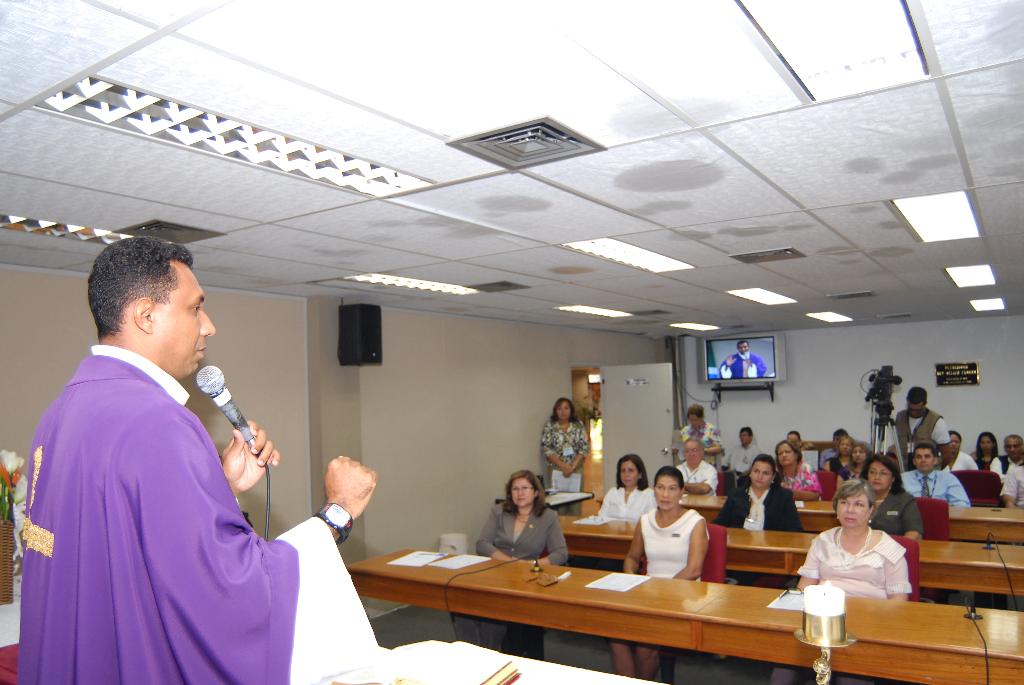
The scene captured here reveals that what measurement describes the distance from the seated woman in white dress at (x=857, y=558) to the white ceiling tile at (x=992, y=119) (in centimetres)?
156

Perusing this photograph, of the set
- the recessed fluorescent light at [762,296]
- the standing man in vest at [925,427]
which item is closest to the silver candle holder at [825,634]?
the recessed fluorescent light at [762,296]

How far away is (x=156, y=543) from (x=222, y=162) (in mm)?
1930

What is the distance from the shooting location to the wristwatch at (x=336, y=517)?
1.30 metres

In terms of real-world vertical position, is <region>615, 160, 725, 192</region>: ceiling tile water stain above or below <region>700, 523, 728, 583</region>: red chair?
above

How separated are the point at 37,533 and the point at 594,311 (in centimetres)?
680

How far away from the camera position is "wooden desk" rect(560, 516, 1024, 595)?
13.2 feet

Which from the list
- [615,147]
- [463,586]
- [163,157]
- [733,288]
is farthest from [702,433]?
[163,157]

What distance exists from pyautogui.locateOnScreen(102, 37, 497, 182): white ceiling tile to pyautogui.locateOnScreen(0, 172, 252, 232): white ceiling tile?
1.09 meters

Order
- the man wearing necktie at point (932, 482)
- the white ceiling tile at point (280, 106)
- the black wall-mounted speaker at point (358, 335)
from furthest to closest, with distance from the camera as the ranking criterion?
the black wall-mounted speaker at point (358, 335), the man wearing necktie at point (932, 482), the white ceiling tile at point (280, 106)

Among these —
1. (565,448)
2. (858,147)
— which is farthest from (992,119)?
(565,448)

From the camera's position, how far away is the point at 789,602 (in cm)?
323

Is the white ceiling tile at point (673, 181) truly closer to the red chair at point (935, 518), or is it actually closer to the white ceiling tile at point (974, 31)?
the white ceiling tile at point (974, 31)

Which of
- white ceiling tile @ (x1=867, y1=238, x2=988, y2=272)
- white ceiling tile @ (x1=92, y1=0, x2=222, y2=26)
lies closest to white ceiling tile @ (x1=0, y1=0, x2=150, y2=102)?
white ceiling tile @ (x1=92, y1=0, x2=222, y2=26)

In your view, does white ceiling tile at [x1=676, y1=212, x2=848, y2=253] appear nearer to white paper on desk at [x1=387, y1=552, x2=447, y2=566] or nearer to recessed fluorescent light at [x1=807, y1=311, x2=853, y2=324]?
white paper on desk at [x1=387, y1=552, x2=447, y2=566]
